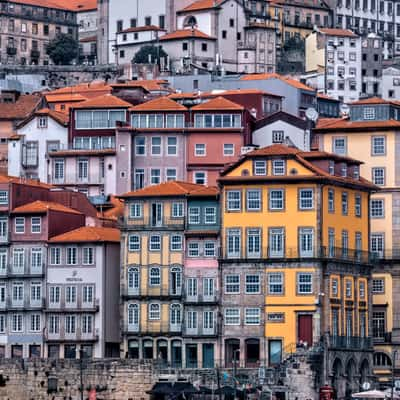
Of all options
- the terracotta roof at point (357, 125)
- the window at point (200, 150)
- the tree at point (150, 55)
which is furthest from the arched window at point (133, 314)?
the tree at point (150, 55)

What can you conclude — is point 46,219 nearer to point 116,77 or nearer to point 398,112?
point 398,112

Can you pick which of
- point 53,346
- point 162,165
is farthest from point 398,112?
point 53,346

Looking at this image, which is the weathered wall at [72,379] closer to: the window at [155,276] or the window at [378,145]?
the window at [155,276]

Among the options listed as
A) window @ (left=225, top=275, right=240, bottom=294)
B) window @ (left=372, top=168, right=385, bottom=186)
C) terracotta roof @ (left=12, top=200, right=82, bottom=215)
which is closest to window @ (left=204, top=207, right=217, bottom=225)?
window @ (left=225, top=275, right=240, bottom=294)

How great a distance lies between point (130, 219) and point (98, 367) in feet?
29.6

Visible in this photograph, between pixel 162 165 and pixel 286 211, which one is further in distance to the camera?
pixel 162 165

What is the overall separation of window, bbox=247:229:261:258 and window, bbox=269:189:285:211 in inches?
57.9

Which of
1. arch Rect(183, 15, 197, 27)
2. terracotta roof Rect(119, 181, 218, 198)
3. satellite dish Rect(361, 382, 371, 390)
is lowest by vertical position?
satellite dish Rect(361, 382, 371, 390)

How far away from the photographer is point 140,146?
13012 cm

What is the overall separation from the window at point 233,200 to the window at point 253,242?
155 centimetres

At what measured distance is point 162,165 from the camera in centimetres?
13012

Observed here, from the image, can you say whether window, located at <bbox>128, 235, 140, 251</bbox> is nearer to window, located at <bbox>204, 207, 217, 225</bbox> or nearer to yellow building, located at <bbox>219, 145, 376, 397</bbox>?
window, located at <bbox>204, 207, 217, 225</bbox>

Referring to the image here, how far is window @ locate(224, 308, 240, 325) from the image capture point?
111m

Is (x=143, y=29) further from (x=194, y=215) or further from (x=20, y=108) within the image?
(x=194, y=215)
